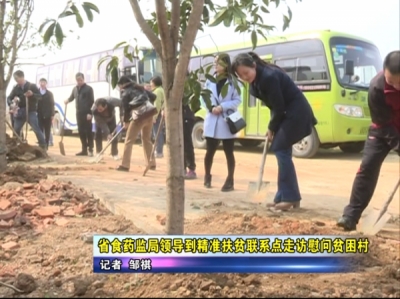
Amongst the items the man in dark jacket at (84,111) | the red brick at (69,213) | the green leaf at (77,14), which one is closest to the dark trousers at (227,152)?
the red brick at (69,213)

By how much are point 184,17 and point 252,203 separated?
2.67m

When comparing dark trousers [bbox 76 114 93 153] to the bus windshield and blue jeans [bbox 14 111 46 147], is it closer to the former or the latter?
blue jeans [bbox 14 111 46 147]

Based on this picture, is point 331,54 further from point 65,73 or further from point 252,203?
point 65,73

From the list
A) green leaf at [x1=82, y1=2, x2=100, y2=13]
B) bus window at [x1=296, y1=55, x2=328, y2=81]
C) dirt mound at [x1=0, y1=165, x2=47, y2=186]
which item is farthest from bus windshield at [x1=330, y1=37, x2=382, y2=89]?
green leaf at [x1=82, y1=2, x2=100, y2=13]

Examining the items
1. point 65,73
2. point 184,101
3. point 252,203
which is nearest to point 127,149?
point 252,203

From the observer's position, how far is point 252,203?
5348mm

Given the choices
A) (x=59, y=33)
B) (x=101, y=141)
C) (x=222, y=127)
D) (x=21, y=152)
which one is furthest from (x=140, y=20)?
(x=101, y=141)

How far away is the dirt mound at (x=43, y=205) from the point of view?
14.8ft

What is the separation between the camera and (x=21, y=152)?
30.4ft

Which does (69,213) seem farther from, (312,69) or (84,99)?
(312,69)

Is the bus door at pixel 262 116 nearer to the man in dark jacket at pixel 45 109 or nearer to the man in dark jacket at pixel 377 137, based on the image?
the man in dark jacket at pixel 45 109

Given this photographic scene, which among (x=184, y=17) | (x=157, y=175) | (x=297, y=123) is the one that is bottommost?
(x=157, y=175)

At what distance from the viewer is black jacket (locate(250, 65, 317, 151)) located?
484cm

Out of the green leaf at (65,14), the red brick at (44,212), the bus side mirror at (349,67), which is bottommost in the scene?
the red brick at (44,212)
